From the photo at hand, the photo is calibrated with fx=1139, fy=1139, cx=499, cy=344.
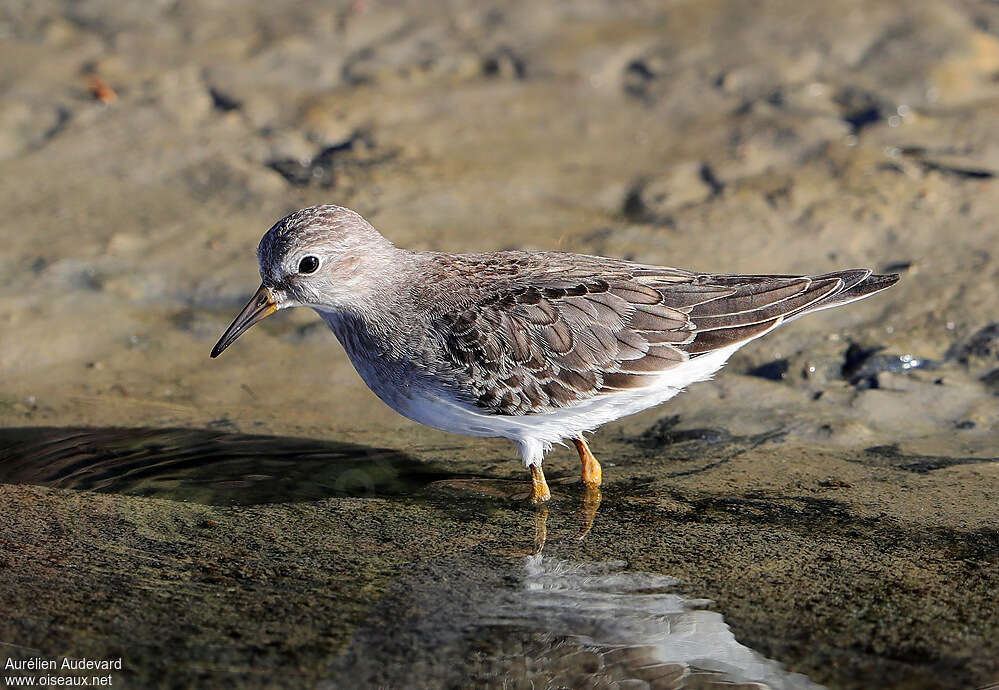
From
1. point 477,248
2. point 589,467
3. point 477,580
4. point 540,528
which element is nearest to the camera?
point 477,580

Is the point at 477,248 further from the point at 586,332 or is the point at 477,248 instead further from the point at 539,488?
the point at 539,488

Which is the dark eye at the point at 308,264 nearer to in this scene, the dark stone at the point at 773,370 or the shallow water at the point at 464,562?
the shallow water at the point at 464,562

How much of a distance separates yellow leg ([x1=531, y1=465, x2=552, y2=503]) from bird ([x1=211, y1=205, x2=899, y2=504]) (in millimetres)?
11

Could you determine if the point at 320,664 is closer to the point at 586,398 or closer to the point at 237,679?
the point at 237,679

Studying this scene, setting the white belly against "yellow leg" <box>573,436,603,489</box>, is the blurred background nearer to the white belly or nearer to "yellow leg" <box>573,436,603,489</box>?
the white belly

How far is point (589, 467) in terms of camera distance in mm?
6945

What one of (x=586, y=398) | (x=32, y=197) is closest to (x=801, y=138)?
(x=586, y=398)

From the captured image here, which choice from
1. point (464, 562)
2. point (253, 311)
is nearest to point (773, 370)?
point (464, 562)

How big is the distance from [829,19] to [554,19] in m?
2.83

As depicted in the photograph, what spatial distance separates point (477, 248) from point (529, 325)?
8.62 ft

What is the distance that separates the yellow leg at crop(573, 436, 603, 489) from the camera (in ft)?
22.5

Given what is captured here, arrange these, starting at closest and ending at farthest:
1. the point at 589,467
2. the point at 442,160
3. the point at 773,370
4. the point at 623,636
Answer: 1. the point at 623,636
2. the point at 589,467
3. the point at 773,370
4. the point at 442,160

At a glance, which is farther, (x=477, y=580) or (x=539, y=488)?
(x=539, y=488)

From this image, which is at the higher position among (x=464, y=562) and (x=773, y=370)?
(x=773, y=370)
